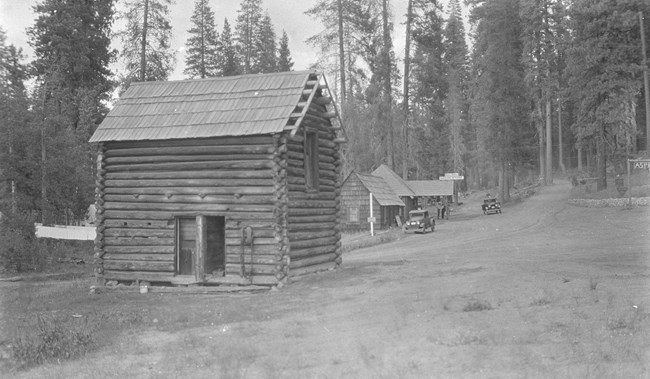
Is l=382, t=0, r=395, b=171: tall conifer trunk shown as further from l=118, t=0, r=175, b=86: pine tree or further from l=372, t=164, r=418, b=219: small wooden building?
l=118, t=0, r=175, b=86: pine tree

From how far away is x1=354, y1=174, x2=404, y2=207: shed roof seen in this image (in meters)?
51.5

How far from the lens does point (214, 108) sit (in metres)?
22.3

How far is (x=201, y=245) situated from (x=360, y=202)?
106 feet

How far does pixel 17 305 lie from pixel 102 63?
3218cm

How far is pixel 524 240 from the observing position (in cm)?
3122

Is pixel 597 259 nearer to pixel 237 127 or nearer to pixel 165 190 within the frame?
pixel 237 127

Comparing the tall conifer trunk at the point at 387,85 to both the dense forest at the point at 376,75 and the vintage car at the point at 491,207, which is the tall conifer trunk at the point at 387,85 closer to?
the dense forest at the point at 376,75

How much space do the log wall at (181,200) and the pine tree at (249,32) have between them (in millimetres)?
40826

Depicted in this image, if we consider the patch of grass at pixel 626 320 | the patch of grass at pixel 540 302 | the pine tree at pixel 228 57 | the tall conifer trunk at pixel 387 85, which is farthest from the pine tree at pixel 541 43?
the patch of grass at pixel 626 320

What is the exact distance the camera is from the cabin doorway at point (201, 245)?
69.2 ft

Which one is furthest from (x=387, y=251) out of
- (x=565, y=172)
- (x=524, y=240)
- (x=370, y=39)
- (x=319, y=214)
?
(x=565, y=172)

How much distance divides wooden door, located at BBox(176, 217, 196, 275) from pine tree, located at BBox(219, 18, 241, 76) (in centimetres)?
4073

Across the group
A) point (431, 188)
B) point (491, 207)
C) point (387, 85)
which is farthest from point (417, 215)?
point (431, 188)

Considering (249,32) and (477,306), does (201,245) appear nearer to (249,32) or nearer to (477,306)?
(477,306)
